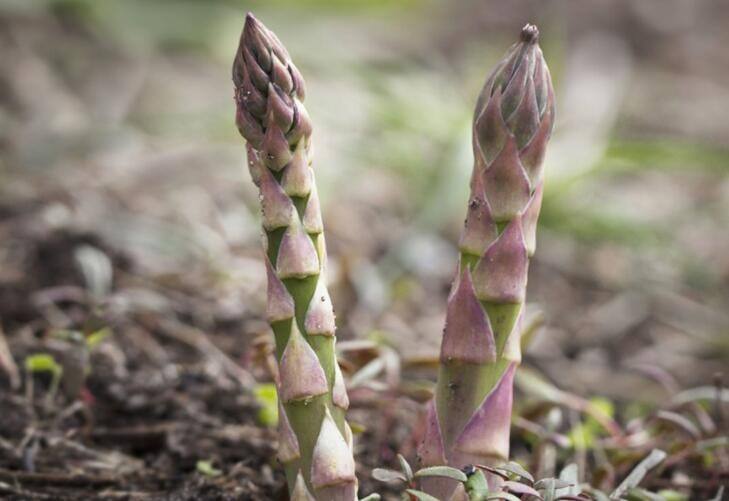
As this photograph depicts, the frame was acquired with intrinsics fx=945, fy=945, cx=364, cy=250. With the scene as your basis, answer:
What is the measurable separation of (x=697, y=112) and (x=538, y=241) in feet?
9.09

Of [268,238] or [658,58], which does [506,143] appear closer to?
[268,238]

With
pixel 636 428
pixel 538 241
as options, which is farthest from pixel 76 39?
pixel 636 428

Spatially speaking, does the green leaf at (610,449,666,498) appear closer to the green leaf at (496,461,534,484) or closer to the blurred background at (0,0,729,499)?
the green leaf at (496,461,534,484)

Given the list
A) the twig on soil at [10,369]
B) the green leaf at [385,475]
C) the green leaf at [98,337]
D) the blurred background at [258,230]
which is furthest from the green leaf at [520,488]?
the twig on soil at [10,369]

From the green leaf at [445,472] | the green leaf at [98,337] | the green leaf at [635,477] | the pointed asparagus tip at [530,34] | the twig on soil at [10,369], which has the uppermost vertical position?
the pointed asparagus tip at [530,34]

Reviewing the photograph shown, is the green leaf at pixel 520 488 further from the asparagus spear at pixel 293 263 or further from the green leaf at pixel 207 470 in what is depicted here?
the green leaf at pixel 207 470

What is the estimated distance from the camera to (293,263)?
1.30 meters

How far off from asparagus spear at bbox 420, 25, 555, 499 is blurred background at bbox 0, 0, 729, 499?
421 millimetres

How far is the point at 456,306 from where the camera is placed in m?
1.36

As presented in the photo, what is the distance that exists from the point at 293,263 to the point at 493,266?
0.28 meters

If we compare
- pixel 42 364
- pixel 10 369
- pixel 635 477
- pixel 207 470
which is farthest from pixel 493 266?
pixel 10 369

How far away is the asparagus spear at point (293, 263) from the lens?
1.31m

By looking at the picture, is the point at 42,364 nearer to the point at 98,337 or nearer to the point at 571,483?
the point at 98,337

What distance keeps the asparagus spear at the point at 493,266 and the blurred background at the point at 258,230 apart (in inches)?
16.6
